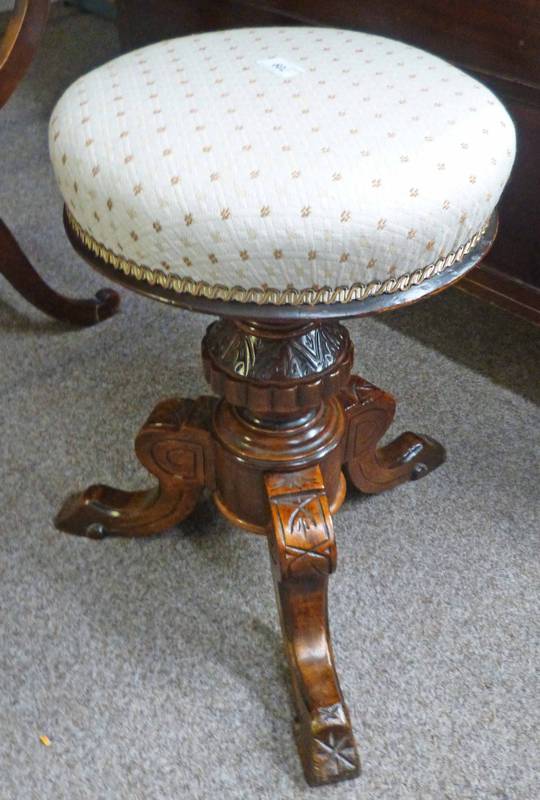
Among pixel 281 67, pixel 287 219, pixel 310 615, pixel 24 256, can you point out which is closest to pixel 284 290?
pixel 287 219

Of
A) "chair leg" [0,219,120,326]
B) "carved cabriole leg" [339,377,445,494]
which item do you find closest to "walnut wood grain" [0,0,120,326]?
"chair leg" [0,219,120,326]

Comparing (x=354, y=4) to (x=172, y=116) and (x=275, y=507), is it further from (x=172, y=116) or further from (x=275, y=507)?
(x=275, y=507)

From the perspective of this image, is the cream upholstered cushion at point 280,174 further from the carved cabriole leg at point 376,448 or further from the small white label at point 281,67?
the carved cabriole leg at point 376,448

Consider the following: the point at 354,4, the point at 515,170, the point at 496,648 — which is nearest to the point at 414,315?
the point at 515,170

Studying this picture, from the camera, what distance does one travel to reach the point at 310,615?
66 cm

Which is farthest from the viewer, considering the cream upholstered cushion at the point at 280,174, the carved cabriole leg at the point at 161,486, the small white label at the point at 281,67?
the carved cabriole leg at the point at 161,486

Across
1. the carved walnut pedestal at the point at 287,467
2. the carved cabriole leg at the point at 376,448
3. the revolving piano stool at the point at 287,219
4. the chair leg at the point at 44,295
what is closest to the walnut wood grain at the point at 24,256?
the chair leg at the point at 44,295

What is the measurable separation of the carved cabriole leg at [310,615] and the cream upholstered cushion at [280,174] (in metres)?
0.23

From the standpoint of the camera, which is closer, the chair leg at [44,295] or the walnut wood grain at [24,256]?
the walnut wood grain at [24,256]

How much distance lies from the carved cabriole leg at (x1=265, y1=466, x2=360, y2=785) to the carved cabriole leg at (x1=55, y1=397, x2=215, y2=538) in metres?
0.10

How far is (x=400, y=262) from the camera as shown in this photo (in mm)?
466

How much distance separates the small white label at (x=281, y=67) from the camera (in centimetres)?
57

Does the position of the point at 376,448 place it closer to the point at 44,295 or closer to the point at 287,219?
the point at 287,219

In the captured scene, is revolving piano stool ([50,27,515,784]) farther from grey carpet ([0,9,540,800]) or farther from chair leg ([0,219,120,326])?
chair leg ([0,219,120,326])
